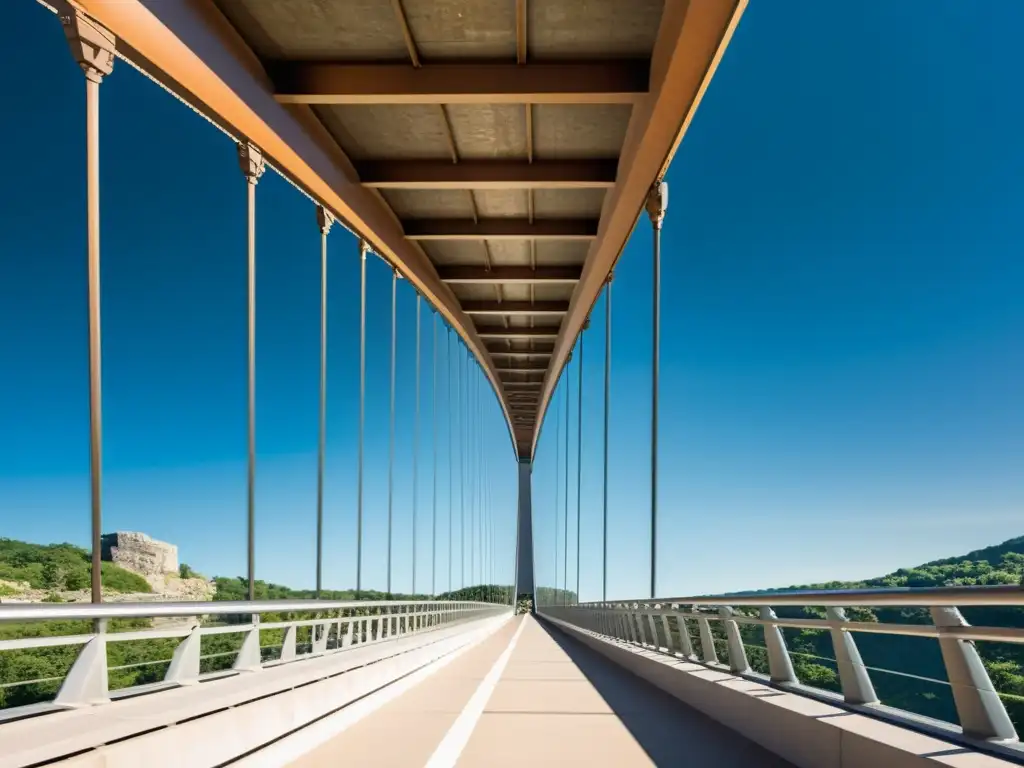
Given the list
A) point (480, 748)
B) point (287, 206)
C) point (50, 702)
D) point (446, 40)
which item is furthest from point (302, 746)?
point (287, 206)

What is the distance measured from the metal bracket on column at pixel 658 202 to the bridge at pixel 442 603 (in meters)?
0.13

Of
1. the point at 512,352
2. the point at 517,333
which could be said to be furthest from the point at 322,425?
the point at 512,352

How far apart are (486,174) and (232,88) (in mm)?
6894

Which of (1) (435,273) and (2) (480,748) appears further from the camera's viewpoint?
(1) (435,273)

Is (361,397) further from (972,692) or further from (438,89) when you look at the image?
(972,692)

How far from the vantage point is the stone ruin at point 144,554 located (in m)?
19.0

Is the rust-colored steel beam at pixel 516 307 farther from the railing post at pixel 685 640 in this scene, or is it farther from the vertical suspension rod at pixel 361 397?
the railing post at pixel 685 640

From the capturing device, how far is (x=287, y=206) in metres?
32.6

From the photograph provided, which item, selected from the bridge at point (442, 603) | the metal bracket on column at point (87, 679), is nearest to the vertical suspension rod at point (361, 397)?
the bridge at point (442, 603)

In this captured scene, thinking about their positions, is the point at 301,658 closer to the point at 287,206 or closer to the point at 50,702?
the point at 50,702

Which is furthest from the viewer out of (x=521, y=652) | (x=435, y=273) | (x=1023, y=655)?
(x=435, y=273)

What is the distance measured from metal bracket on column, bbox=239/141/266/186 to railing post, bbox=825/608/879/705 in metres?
11.3

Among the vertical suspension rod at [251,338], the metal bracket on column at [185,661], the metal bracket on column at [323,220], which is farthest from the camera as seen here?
the metal bracket on column at [323,220]

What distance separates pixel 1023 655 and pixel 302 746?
4.09 metres
